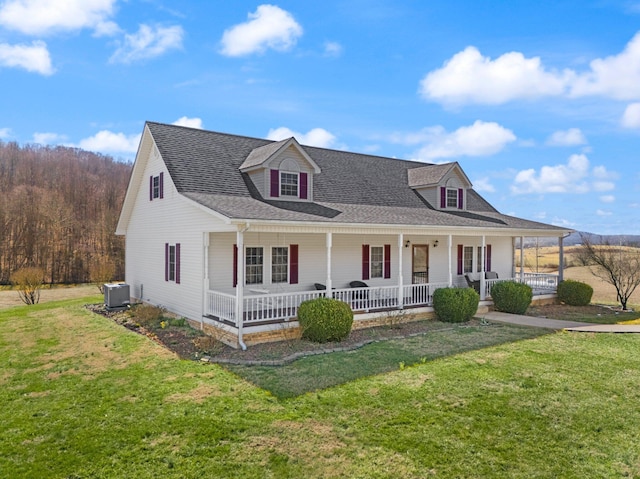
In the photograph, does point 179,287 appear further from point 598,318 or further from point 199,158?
point 598,318

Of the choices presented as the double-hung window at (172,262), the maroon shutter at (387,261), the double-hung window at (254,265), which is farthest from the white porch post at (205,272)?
the maroon shutter at (387,261)

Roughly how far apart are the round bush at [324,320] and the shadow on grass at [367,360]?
0.89 meters

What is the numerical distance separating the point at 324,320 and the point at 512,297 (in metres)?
8.60

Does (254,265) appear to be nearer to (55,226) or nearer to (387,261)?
(387,261)

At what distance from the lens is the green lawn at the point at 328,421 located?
4820 millimetres

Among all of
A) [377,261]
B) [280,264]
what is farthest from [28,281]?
[377,261]

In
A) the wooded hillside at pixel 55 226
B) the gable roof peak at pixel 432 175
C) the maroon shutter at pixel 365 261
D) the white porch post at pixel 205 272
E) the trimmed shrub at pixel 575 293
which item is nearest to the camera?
the white porch post at pixel 205 272

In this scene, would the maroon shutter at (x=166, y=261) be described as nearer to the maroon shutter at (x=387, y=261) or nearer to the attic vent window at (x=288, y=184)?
the attic vent window at (x=288, y=184)

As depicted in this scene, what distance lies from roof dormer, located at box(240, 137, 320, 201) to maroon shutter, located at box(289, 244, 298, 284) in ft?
6.42

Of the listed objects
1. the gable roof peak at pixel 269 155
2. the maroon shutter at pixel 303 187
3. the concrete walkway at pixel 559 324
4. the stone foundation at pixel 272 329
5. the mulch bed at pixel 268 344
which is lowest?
the concrete walkway at pixel 559 324

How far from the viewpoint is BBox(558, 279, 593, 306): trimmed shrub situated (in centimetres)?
1775

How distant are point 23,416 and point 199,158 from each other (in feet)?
33.5

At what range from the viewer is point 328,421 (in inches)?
235

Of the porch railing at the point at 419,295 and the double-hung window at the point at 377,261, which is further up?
the double-hung window at the point at 377,261
